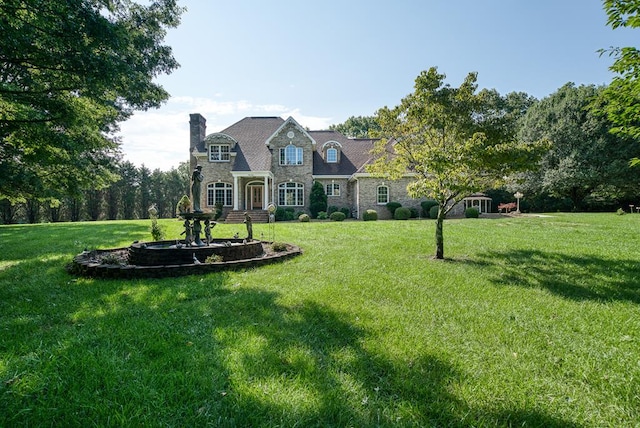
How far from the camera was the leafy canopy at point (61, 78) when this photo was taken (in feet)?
18.8

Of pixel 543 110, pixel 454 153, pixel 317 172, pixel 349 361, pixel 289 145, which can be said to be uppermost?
pixel 543 110

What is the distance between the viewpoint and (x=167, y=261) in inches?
302

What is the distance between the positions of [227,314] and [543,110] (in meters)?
39.2

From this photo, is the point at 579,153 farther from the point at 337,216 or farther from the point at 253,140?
the point at 253,140

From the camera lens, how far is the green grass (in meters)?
2.50

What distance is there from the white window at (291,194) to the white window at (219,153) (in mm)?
4786


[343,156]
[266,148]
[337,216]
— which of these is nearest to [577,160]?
[343,156]

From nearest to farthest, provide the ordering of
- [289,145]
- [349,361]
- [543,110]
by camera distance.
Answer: [349,361] < [289,145] < [543,110]

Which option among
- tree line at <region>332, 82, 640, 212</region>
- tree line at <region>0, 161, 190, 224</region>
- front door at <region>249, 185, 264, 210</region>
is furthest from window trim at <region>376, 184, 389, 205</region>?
tree line at <region>0, 161, 190, 224</region>

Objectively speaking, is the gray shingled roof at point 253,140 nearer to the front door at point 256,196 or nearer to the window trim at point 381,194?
the front door at point 256,196

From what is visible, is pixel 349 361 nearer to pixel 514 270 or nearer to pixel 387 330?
pixel 387 330

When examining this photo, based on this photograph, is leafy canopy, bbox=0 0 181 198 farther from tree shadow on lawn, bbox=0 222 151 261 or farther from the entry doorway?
the entry doorway

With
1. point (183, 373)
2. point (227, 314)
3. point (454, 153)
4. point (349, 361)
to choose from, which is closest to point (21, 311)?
point (227, 314)

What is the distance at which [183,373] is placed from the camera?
9.66ft
